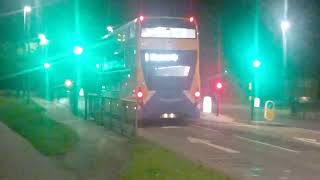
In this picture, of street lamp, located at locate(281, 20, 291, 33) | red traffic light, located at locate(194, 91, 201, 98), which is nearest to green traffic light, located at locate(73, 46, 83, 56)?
red traffic light, located at locate(194, 91, 201, 98)

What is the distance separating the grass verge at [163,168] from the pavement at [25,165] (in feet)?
4.25

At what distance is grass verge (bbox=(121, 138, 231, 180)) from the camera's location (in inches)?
437

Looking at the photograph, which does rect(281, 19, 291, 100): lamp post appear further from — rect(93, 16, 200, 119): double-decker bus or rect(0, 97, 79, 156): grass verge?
rect(0, 97, 79, 156): grass verge

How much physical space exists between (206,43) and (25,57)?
2129 cm

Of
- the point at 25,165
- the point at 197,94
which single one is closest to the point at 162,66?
the point at 197,94

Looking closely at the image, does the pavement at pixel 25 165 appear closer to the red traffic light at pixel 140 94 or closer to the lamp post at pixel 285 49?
the red traffic light at pixel 140 94

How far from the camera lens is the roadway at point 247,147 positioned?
13.5 metres

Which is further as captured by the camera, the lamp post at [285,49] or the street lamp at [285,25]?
the lamp post at [285,49]

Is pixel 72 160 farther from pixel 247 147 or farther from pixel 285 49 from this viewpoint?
pixel 285 49

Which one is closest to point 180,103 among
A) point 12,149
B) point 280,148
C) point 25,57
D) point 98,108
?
point 98,108

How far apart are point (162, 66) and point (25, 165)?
13139 millimetres

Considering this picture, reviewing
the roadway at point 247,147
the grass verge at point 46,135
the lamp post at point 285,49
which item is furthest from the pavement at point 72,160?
the lamp post at point 285,49

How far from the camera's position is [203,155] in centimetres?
1644

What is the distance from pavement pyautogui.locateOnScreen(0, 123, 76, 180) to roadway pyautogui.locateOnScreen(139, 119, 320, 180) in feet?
11.3
